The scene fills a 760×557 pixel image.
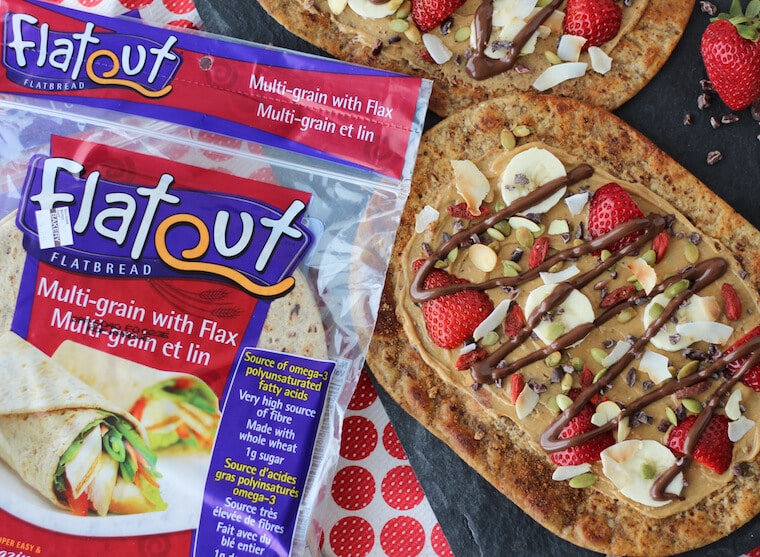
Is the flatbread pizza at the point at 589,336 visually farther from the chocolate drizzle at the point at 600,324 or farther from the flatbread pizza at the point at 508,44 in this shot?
the flatbread pizza at the point at 508,44

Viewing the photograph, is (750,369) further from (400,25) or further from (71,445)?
(71,445)

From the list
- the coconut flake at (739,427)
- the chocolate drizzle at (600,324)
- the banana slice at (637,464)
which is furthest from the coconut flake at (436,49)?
the coconut flake at (739,427)

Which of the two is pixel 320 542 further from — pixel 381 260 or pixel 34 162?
pixel 34 162

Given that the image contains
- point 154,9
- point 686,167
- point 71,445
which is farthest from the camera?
point 154,9

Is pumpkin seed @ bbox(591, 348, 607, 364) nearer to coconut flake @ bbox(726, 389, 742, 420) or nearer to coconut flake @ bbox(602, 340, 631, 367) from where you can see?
coconut flake @ bbox(602, 340, 631, 367)

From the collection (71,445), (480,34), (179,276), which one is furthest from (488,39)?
(71,445)

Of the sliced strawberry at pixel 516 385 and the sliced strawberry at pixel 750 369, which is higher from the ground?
the sliced strawberry at pixel 750 369

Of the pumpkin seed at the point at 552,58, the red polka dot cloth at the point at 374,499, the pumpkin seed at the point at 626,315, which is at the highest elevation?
the pumpkin seed at the point at 552,58

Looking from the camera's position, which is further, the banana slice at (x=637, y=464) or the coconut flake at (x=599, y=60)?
the coconut flake at (x=599, y=60)
